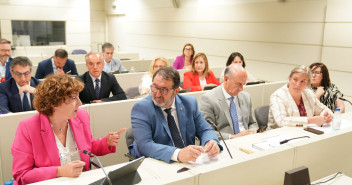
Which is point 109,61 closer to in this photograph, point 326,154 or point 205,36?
point 205,36

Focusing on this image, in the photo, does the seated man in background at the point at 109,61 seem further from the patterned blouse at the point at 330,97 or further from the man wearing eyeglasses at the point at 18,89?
the patterned blouse at the point at 330,97

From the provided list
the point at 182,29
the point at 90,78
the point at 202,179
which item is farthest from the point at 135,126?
the point at 182,29

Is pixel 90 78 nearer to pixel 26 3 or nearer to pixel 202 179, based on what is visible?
pixel 202 179

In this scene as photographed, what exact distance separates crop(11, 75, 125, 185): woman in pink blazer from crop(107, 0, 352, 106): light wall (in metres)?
4.37

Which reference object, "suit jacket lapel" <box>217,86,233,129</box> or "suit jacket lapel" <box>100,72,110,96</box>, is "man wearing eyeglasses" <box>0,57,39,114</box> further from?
"suit jacket lapel" <box>217,86,233,129</box>

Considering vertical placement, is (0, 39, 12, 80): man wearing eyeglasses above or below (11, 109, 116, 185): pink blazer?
above

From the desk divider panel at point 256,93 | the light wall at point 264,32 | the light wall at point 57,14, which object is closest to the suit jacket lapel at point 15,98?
the desk divider panel at point 256,93

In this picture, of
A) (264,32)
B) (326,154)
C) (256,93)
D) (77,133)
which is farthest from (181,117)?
(264,32)

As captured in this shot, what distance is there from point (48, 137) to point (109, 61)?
4.24m

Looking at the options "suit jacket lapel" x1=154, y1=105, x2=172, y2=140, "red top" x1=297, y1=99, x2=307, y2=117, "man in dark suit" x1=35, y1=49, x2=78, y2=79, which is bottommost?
"red top" x1=297, y1=99, x2=307, y2=117

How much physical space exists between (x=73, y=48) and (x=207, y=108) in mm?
8219

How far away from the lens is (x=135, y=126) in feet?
6.95

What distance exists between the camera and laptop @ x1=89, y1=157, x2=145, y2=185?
56.2 inches

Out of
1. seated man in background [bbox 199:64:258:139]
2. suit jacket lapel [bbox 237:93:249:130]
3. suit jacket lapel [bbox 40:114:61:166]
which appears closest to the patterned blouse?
suit jacket lapel [bbox 237:93:249:130]
